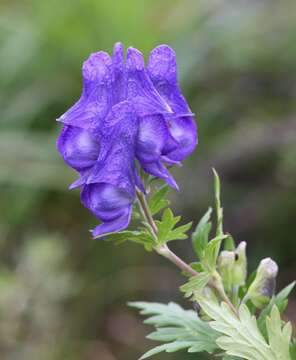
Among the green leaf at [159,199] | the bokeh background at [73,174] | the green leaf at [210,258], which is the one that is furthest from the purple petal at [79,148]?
the bokeh background at [73,174]

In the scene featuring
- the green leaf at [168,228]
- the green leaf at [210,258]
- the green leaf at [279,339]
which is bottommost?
the green leaf at [279,339]

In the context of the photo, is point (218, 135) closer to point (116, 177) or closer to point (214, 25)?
point (214, 25)

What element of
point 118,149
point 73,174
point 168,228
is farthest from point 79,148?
point 73,174

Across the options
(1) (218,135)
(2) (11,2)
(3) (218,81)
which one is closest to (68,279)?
(1) (218,135)

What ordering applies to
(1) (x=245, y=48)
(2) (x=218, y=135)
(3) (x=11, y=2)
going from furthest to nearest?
1. (3) (x=11, y=2)
2. (1) (x=245, y=48)
3. (2) (x=218, y=135)

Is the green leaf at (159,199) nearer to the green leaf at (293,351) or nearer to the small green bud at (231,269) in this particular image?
the small green bud at (231,269)

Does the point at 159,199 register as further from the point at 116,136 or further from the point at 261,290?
the point at 261,290

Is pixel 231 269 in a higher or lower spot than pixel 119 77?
lower

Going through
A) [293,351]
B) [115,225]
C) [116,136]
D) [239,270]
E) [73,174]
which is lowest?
[293,351]
